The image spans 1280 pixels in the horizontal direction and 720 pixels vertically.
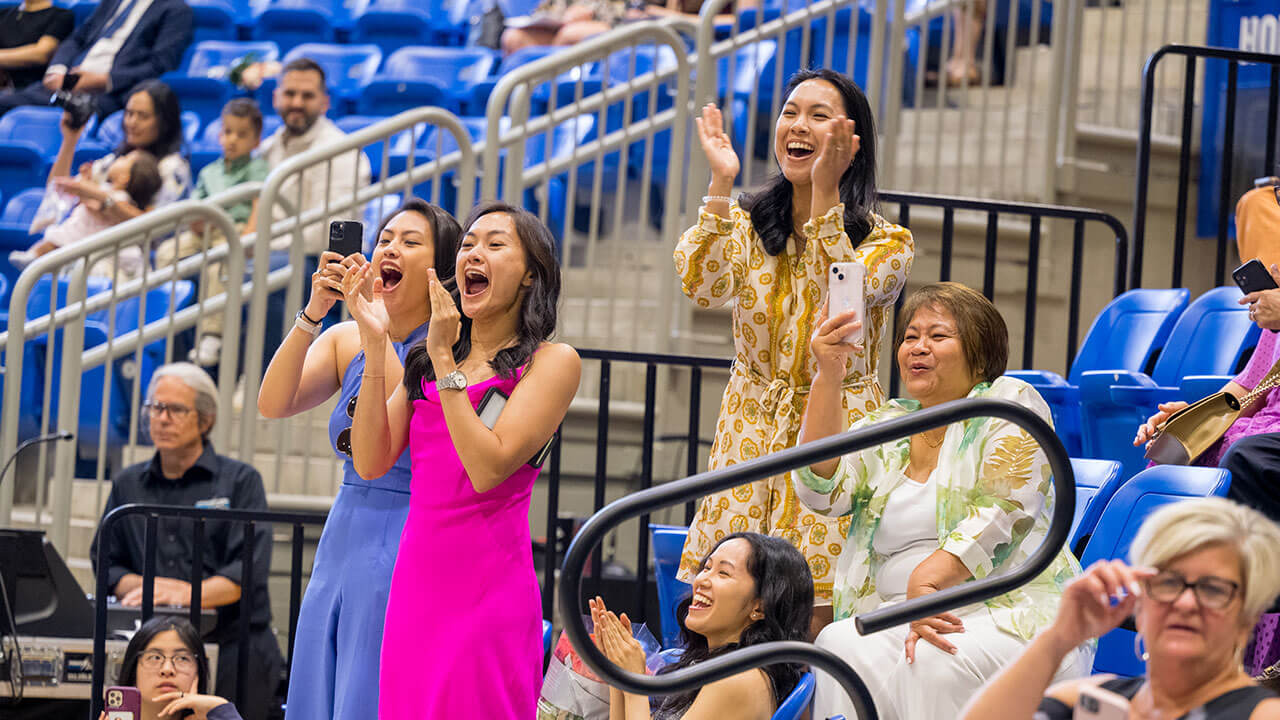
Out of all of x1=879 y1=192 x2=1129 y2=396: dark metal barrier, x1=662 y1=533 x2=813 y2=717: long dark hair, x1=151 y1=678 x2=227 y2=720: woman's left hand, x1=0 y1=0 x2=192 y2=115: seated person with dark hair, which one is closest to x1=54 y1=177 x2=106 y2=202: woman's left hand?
x1=0 y1=0 x2=192 y2=115: seated person with dark hair

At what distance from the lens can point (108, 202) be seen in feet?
21.6

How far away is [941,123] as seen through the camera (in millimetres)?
5918

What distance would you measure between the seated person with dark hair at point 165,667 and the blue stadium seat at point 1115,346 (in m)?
2.09

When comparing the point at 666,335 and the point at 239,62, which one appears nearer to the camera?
the point at 666,335

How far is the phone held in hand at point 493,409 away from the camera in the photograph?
2814 mm

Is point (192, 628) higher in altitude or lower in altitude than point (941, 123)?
lower

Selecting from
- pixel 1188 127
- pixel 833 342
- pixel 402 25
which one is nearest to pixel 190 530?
pixel 833 342

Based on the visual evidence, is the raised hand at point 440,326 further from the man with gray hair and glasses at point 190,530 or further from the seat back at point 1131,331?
the seat back at point 1131,331

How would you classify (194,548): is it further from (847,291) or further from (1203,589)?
(1203,589)

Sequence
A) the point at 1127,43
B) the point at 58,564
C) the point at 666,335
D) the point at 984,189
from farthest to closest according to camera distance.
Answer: the point at 1127,43
the point at 984,189
the point at 666,335
the point at 58,564

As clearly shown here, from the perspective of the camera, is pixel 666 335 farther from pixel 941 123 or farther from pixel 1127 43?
pixel 1127 43

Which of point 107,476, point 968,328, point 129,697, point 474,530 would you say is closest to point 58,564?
point 129,697

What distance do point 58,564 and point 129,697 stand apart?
104 cm

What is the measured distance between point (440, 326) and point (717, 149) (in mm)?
748
